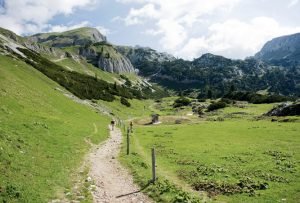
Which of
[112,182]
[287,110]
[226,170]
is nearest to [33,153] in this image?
[112,182]

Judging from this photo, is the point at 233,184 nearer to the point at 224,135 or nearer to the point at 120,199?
the point at 120,199

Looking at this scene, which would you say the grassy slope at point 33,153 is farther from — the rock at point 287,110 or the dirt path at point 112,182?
the rock at point 287,110

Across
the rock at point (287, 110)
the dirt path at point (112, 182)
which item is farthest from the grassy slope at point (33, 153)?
the rock at point (287, 110)

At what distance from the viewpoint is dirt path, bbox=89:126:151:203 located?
2206 centimetres

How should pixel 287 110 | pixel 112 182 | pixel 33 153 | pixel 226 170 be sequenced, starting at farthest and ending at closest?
pixel 287 110, pixel 226 170, pixel 33 153, pixel 112 182

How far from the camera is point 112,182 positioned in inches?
1032

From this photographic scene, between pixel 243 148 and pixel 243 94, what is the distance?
148 metres

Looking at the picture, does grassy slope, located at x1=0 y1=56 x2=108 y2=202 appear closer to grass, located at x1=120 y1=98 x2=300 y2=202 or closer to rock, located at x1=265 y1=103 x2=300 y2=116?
grass, located at x1=120 y1=98 x2=300 y2=202

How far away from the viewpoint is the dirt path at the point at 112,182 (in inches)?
869

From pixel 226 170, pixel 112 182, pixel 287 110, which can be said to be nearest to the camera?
pixel 112 182

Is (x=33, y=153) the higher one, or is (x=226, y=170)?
(x=33, y=153)

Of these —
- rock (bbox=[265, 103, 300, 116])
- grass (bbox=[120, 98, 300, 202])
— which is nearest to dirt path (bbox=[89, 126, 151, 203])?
grass (bbox=[120, 98, 300, 202])

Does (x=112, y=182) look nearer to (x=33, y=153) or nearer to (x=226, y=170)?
(x=33, y=153)

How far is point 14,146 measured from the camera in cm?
2788
